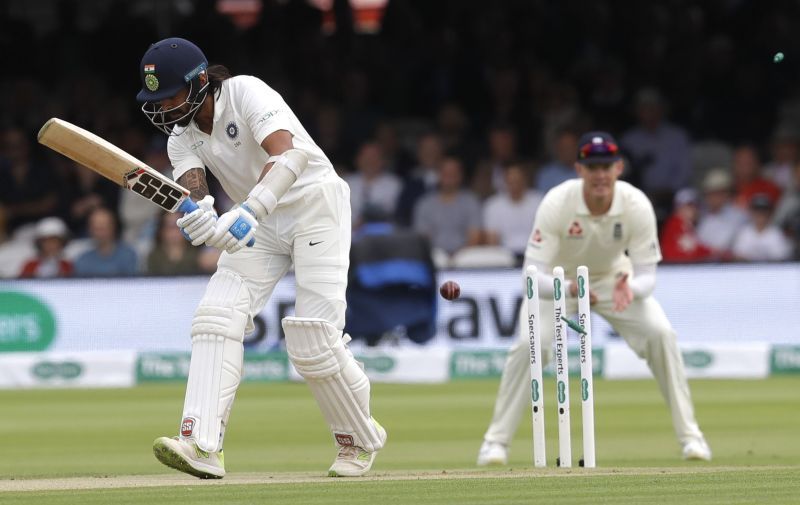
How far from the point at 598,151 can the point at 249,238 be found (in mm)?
2103

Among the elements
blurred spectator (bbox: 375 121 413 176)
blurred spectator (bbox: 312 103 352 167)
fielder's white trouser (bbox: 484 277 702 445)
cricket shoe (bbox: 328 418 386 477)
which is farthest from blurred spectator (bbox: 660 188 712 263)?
cricket shoe (bbox: 328 418 386 477)

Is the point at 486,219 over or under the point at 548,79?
under

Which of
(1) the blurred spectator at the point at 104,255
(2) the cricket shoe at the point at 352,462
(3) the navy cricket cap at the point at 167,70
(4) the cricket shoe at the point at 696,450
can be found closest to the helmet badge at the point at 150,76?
(3) the navy cricket cap at the point at 167,70

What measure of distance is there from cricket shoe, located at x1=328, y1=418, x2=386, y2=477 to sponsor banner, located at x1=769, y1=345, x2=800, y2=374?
6150mm

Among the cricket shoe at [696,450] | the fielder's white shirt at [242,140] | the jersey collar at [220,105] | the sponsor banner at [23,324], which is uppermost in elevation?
the jersey collar at [220,105]

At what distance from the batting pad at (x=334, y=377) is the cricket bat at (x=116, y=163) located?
0.60 meters

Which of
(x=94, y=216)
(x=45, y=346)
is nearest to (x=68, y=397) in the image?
(x=45, y=346)

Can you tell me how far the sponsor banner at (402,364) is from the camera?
36.3ft

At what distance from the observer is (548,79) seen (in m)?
13.8

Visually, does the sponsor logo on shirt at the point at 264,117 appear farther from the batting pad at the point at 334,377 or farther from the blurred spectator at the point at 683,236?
the blurred spectator at the point at 683,236

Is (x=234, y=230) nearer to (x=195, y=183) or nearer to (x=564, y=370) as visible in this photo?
(x=195, y=183)

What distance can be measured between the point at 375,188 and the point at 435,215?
2.11 feet

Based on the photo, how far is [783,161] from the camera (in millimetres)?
12844

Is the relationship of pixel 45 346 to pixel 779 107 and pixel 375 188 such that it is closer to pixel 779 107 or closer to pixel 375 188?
pixel 375 188
